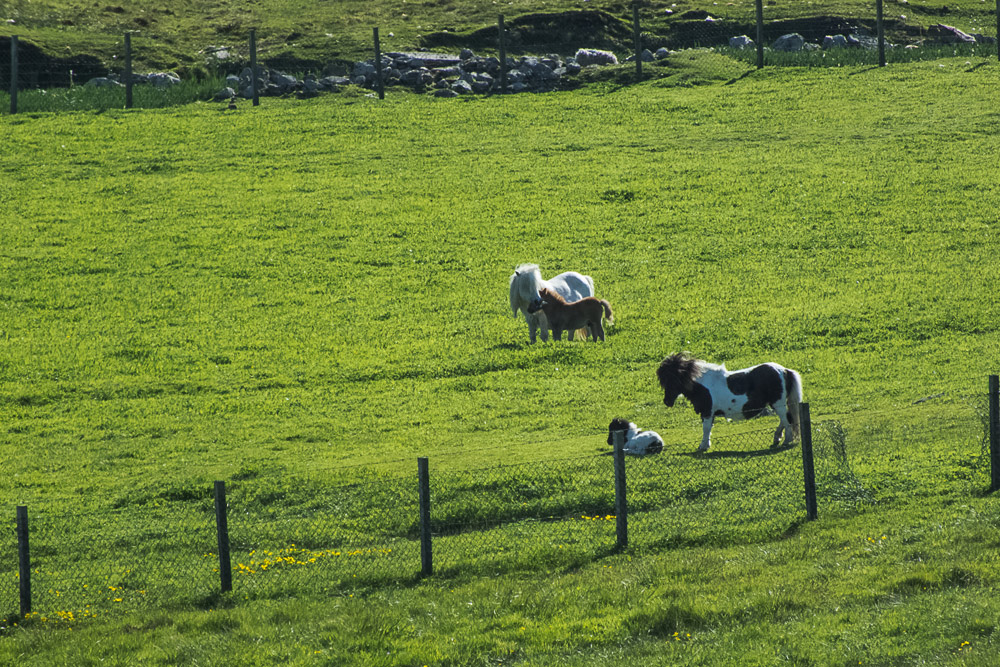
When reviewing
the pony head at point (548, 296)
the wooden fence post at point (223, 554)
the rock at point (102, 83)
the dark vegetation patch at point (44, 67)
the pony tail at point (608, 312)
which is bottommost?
the wooden fence post at point (223, 554)

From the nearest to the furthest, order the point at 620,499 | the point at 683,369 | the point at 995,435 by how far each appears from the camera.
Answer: the point at 620,499
the point at 995,435
the point at 683,369

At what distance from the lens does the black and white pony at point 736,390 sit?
19.8 meters

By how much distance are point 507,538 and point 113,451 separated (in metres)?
9.85

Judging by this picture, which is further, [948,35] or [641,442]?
[948,35]

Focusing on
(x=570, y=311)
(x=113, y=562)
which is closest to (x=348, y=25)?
(x=570, y=311)

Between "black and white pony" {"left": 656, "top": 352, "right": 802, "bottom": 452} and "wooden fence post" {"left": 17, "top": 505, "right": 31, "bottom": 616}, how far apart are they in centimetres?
1074

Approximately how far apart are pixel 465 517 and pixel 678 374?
5033mm

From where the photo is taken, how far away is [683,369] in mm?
20359

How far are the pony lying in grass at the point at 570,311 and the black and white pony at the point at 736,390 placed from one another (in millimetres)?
7838

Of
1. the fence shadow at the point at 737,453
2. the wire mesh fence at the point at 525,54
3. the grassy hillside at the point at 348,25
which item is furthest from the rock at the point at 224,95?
the fence shadow at the point at 737,453

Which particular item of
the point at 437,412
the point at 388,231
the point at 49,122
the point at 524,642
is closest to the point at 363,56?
the point at 49,122

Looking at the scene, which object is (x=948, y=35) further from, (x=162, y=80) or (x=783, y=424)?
(x=783, y=424)

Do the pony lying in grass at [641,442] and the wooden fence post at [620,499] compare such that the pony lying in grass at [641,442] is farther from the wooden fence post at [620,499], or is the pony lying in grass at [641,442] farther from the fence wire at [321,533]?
the wooden fence post at [620,499]

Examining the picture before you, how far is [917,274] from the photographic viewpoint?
32062 mm
